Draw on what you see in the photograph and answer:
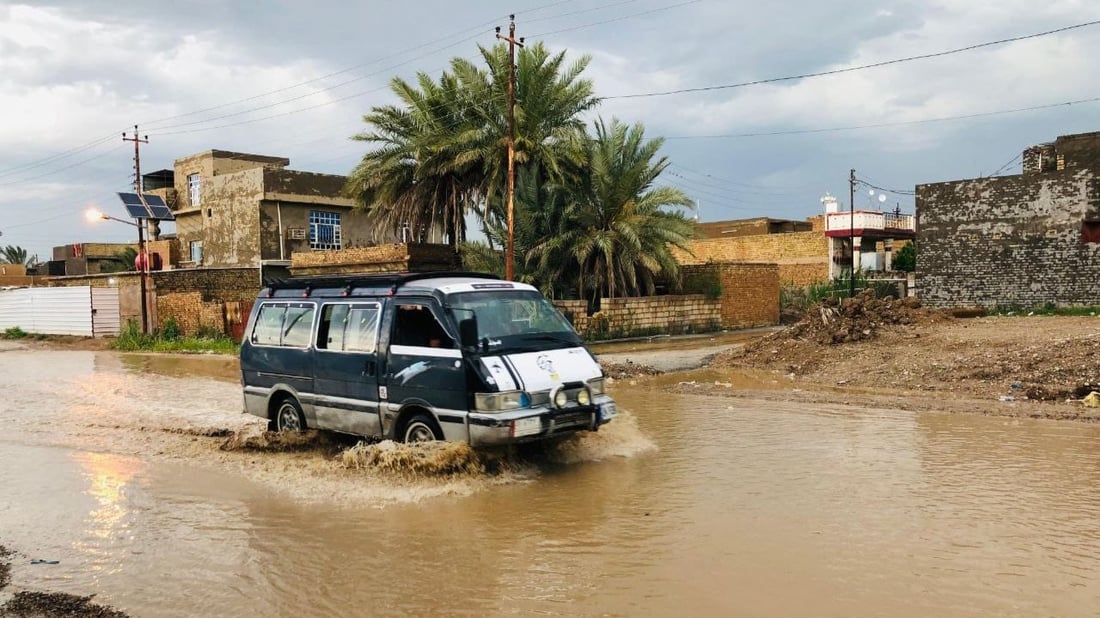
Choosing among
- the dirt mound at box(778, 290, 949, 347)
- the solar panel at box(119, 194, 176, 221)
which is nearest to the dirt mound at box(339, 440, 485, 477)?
the dirt mound at box(778, 290, 949, 347)

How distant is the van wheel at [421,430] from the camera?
8.08 m

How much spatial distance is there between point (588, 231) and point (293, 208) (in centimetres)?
1739

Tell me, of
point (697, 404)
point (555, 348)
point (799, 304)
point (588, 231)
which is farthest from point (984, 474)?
point (799, 304)

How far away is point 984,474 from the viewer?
27.1ft

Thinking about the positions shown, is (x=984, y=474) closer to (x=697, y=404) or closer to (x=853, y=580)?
(x=853, y=580)

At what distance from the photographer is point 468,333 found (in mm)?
7824

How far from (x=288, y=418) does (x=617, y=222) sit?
18.5m

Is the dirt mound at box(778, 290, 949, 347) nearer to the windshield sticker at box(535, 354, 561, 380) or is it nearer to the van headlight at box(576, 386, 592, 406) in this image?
the van headlight at box(576, 386, 592, 406)

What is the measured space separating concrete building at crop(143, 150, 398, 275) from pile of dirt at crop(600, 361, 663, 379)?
19.8 metres

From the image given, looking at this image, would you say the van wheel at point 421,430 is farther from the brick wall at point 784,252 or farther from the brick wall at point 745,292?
the brick wall at point 784,252

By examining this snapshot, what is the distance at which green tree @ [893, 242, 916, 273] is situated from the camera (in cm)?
4244

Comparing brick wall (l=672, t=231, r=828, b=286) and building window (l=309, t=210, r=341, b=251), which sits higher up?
building window (l=309, t=210, r=341, b=251)

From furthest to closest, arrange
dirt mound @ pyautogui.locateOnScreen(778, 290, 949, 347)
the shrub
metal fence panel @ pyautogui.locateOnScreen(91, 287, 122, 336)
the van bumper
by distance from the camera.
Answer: the shrub → metal fence panel @ pyautogui.locateOnScreen(91, 287, 122, 336) → dirt mound @ pyautogui.locateOnScreen(778, 290, 949, 347) → the van bumper

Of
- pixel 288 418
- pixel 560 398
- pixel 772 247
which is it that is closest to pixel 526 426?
pixel 560 398
